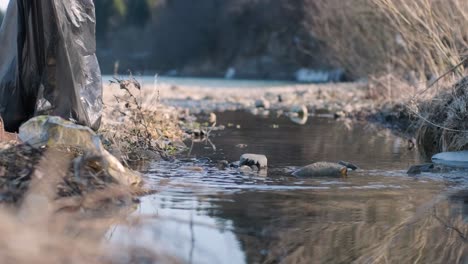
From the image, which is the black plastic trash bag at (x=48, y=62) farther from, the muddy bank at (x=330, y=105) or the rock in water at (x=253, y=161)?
the muddy bank at (x=330, y=105)

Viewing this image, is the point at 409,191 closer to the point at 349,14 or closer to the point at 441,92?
the point at 441,92

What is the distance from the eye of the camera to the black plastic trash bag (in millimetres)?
7969

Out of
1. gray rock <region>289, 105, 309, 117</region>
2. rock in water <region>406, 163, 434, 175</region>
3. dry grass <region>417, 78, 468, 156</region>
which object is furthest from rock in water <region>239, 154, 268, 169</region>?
gray rock <region>289, 105, 309, 117</region>

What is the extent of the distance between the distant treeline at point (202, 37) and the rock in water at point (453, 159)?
45.6 m

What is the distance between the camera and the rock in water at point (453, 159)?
348 inches

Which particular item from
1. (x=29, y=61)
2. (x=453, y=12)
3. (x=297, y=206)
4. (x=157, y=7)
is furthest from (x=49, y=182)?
(x=157, y=7)

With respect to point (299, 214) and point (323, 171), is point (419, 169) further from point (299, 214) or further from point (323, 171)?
point (299, 214)

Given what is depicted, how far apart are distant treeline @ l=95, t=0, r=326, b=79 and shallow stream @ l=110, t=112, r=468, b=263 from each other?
154ft

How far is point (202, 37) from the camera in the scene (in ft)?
260

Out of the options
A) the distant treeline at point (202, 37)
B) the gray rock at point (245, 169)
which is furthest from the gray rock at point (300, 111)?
the distant treeline at point (202, 37)

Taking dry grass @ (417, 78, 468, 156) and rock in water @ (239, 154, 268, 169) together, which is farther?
dry grass @ (417, 78, 468, 156)

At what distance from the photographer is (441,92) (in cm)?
1110

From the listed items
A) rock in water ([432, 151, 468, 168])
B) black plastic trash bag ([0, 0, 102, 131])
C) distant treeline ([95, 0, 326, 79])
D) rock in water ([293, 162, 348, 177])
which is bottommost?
rock in water ([293, 162, 348, 177])

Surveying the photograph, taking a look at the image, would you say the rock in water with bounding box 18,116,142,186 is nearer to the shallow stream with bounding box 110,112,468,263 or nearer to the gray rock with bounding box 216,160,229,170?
the shallow stream with bounding box 110,112,468,263
